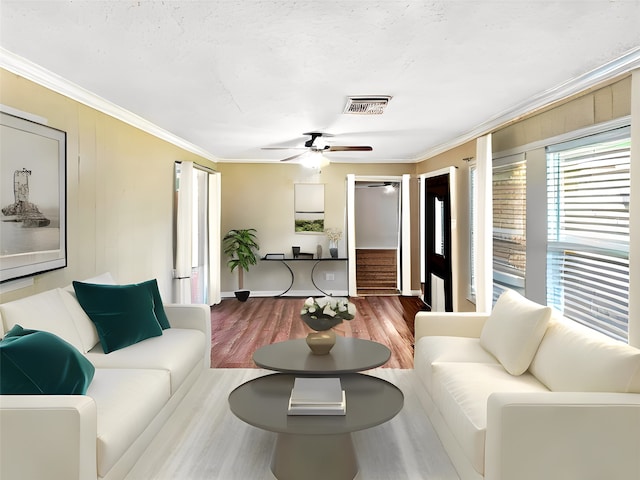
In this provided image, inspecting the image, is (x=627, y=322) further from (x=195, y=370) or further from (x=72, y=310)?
(x=72, y=310)

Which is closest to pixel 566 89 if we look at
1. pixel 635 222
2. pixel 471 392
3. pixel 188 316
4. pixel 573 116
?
pixel 573 116

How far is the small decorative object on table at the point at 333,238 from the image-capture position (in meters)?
7.88

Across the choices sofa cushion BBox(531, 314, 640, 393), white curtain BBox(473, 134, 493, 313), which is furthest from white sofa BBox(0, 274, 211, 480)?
white curtain BBox(473, 134, 493, 313)

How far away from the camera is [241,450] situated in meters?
2.74

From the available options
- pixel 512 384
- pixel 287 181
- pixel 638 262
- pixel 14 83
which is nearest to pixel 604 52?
pixel 638 262

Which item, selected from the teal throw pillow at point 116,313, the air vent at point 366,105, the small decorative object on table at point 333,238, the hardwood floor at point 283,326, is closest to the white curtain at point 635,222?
the air vent at point 366,105

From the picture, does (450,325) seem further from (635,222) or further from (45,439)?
(45,439)

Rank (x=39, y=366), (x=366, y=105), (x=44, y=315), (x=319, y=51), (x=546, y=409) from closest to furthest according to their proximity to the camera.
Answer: (x=546, y=409)
(x=39, y=366)
(x=319, y=51)
(x=44, y=315)
(x=366, y=105)

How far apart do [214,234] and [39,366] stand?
5.23 metres

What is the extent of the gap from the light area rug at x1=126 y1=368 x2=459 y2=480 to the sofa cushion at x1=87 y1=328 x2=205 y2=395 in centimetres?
29

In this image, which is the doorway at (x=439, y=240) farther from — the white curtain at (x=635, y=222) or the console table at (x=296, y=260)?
the white curtain at (x=635, y=222)

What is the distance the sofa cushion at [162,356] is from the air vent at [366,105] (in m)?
2.27

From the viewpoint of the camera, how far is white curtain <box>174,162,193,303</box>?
565 centimetres

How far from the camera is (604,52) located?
8.54 feet
